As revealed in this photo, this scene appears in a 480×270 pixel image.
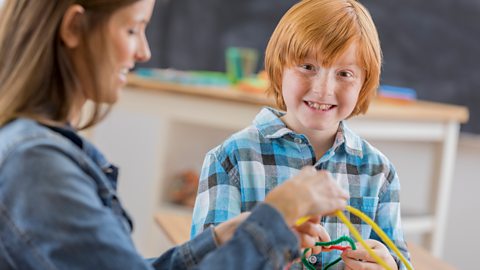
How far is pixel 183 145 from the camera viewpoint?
3.73 m

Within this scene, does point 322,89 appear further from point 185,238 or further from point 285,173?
point 185,238

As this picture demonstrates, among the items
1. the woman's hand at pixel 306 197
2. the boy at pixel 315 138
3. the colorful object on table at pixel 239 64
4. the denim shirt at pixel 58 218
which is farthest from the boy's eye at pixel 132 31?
the colorful object on table at pixel 239 64

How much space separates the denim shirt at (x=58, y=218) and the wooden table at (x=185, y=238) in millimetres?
837

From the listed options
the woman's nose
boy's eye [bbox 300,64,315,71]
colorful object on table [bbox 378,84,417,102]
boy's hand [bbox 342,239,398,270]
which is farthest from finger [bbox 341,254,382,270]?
colorful object on table [bbox 378,84,417,102]

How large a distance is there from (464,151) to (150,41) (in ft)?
4.91

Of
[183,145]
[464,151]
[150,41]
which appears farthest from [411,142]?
[150,41]

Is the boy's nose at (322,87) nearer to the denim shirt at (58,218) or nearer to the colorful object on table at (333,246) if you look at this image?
the colorful object on table at (333,246)

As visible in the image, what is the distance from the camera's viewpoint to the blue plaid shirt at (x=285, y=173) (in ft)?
4.90

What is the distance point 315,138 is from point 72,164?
0.66 meters

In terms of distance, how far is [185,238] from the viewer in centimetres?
191

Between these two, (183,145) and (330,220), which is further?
(183,145)

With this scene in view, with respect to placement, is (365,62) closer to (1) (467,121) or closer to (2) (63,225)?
(2) (63,225)

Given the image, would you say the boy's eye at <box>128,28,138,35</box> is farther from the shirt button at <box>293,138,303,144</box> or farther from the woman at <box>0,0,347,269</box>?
the shirt button at <box>293,138,303,144</box>

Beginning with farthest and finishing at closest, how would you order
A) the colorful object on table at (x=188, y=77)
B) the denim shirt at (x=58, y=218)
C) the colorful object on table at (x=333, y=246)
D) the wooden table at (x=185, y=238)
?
the colorful object on table at (x=188, y=77)
the wooden table at (x=185, y=238)
the colorful object on table at (x=333, y=246)
the denim shirt at (x=58, y=218)
